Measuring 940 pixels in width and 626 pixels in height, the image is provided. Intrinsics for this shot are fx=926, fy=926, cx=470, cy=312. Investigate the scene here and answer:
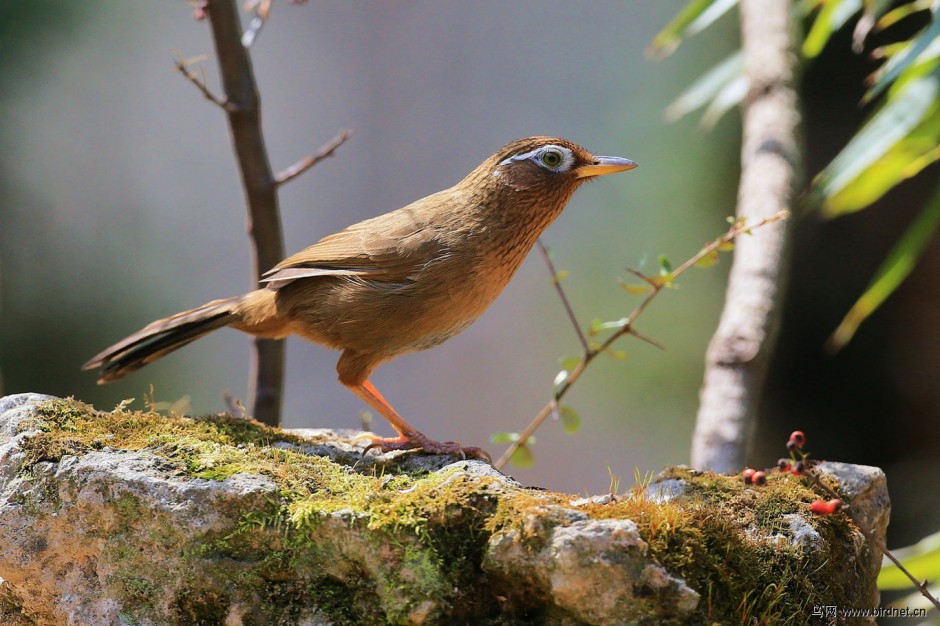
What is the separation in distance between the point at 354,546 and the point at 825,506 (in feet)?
4.04

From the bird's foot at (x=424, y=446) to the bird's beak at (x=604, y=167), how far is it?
1.22m

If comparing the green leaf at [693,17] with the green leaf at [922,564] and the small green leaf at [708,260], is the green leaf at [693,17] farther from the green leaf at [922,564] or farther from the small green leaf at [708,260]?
the green leaf at [922,564]

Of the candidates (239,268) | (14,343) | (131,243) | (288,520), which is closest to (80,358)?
(14,343)

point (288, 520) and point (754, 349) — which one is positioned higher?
point (754, 349)

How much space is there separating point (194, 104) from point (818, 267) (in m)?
6.69

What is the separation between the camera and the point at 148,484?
2279 mm

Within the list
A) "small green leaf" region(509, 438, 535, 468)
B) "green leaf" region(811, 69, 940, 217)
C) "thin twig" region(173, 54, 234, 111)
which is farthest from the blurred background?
"thin twig" region(173, 54, 234, 111)

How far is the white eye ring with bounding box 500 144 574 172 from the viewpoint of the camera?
3.60m

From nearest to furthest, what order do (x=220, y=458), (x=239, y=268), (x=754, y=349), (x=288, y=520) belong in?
(x=288, y=520)
(x=220, y=458)
(x=754, y=349)
(x=239, y=268)

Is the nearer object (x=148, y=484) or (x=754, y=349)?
(x=148, y=484)

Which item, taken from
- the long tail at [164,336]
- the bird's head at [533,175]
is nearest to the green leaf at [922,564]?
the bird's head at [533,175]

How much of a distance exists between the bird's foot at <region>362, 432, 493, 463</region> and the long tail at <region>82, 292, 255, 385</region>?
923 mm

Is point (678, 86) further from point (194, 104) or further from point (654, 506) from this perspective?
point (654, 506)

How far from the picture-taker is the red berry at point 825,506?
95.2 inches
